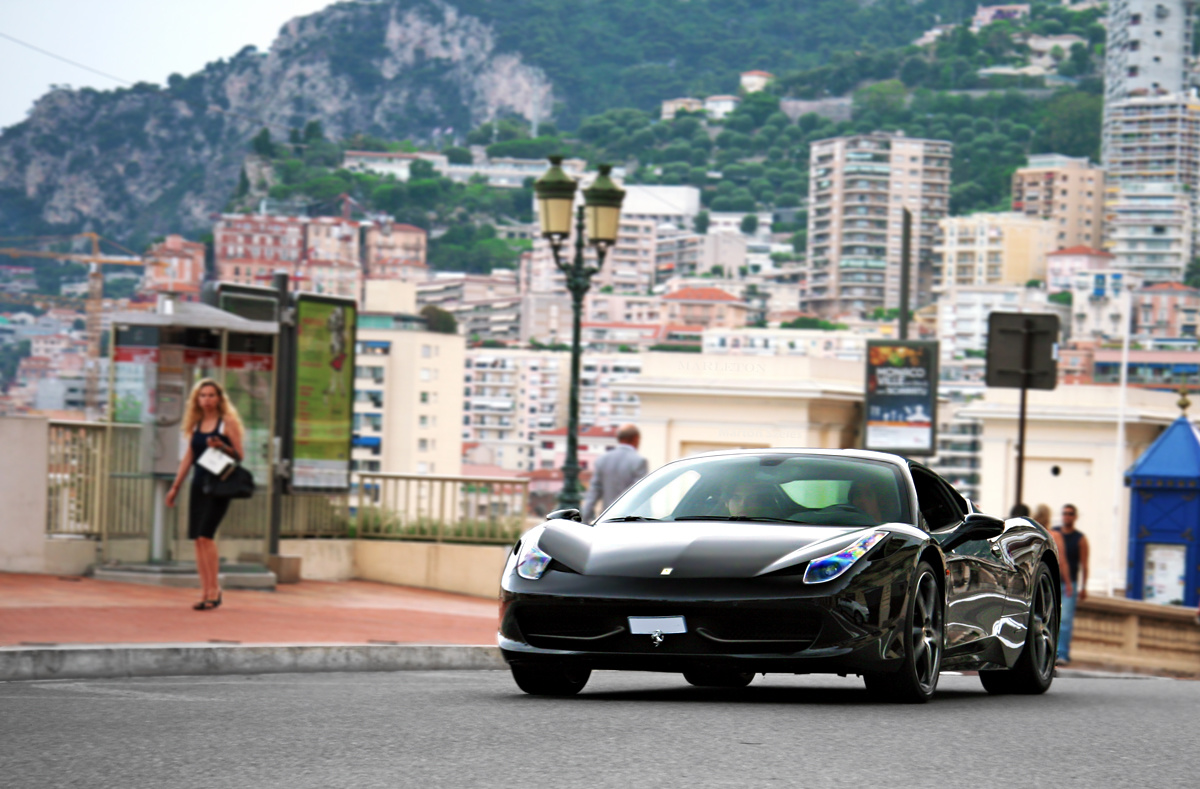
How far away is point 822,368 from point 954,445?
A: 167 metres

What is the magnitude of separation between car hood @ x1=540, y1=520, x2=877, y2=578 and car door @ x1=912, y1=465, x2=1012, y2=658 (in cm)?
90

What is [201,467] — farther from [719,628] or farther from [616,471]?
[719,628]

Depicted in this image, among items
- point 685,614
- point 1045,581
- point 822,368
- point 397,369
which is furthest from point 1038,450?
point 397,369

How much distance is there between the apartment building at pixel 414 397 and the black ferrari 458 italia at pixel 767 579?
12100cm

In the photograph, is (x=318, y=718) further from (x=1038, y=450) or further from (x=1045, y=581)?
(x=1038, y=450)

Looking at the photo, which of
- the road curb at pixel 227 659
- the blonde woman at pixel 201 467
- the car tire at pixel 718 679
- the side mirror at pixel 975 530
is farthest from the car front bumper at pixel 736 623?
the blonde woman at pixel 201 467

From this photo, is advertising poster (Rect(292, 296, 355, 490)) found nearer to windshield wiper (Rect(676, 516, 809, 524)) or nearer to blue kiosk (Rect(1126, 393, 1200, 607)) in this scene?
windshield wiper (Rect(676, 516, 809, 524))

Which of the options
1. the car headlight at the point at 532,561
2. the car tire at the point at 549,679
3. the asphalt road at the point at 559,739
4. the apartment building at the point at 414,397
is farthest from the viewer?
the apartment building at the point at 414,397

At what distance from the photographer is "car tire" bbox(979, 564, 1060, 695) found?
973cm

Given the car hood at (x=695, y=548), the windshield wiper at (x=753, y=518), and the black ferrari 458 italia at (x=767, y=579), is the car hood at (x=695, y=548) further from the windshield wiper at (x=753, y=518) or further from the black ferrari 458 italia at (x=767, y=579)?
the windshield wiper at (x=753, y=518)

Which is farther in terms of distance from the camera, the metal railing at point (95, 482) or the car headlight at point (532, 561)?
the metal railing at point (95, 482)

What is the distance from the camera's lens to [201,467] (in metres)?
13.5

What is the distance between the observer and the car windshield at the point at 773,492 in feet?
27.5

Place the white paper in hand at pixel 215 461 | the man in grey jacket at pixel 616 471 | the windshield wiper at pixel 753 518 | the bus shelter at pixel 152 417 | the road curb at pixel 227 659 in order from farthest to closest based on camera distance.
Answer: the man in grey jacket at pixel 616 471 → the bus shelter at pixel 152 417 → the white paper in hand at pixel 215 461 → the road curb at pixel 227 659 → the windshield wiper at pixel 753 518
